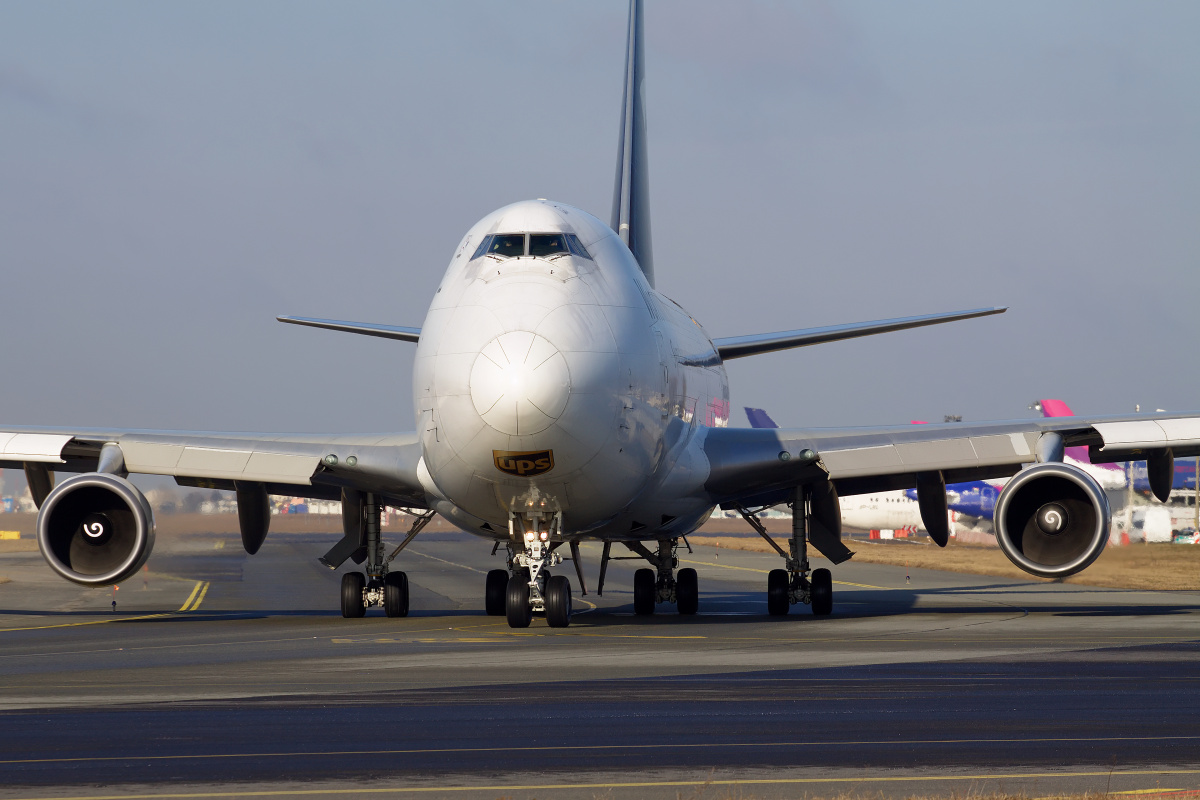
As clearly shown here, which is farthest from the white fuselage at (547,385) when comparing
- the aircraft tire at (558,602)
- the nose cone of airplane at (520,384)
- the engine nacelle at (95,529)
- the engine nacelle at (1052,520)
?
the engine nacelle at (1052,520)

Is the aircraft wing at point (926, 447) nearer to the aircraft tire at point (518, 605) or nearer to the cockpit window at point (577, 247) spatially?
the aircraft tire at point (518, 605)

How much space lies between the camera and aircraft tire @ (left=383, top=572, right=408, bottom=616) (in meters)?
21.8

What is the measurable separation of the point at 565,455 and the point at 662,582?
347 inches

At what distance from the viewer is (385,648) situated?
15.9 meters

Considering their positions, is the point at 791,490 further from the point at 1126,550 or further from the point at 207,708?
the point at 207,708

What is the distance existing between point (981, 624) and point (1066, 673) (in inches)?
269

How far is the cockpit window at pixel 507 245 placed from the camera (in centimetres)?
1767

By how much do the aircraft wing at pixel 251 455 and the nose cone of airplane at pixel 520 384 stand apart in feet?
12.7

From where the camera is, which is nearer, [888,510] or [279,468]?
[279,468]

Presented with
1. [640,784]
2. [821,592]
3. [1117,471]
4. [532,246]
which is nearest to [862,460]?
[821,592]

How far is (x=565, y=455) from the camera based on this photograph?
653 inches

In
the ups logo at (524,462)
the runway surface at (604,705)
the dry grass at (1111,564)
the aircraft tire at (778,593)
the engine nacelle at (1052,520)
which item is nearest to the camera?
the runway surface at (604,705)

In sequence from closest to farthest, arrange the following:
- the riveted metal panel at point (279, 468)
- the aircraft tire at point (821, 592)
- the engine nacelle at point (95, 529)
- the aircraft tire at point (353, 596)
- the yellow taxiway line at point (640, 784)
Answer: the yellow taxiway line at point (640, 784) < the engine nacelle at point (95, 529) < the riveted metal panel at point (279, 468) < the aircraft tire at point (353, 596) < the aircraft tire at point (821, 592)

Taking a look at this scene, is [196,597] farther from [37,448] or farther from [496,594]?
[496,594]
